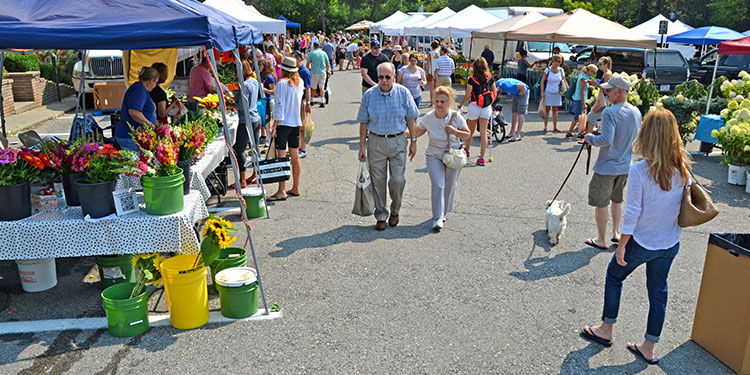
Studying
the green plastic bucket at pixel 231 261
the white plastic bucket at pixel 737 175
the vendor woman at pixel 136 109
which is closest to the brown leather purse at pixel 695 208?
the green plastic bucket at pixel 231 261

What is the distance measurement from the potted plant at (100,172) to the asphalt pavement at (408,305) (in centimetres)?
93

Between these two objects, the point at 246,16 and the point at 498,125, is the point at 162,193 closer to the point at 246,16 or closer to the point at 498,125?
the point at 498,125

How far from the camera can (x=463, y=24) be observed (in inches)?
894

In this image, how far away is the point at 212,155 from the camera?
6695mm

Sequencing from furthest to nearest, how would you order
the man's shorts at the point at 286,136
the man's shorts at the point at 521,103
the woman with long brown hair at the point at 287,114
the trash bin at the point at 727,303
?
the man's shorts at the point at 521,103 → the man's shorts at the point at 286,136 → the woman with long brown hair at the point at 287,114 → the trash bin at the point at 727,303

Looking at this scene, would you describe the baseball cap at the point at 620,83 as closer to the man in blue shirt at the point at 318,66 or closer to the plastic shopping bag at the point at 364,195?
the plastic shopping bag at the point at 364,195

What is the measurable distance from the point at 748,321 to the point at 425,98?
1685 cm

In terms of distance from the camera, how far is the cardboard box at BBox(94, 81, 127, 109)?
13.7 metres

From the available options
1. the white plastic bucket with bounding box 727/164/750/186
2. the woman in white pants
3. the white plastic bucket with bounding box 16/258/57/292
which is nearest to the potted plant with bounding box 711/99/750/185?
the white plastic bucket with bounding box 727/164/750/186

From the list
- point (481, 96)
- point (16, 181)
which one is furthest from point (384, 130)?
point (481, 96)

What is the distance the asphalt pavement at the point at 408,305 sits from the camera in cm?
426

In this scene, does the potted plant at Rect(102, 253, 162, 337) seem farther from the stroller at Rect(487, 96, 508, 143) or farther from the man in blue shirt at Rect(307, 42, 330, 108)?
the man in blue shirt at Rect(307, 42, 330, 108)

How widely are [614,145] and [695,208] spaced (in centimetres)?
209

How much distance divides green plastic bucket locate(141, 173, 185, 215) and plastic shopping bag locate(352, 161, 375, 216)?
2.37 metres
